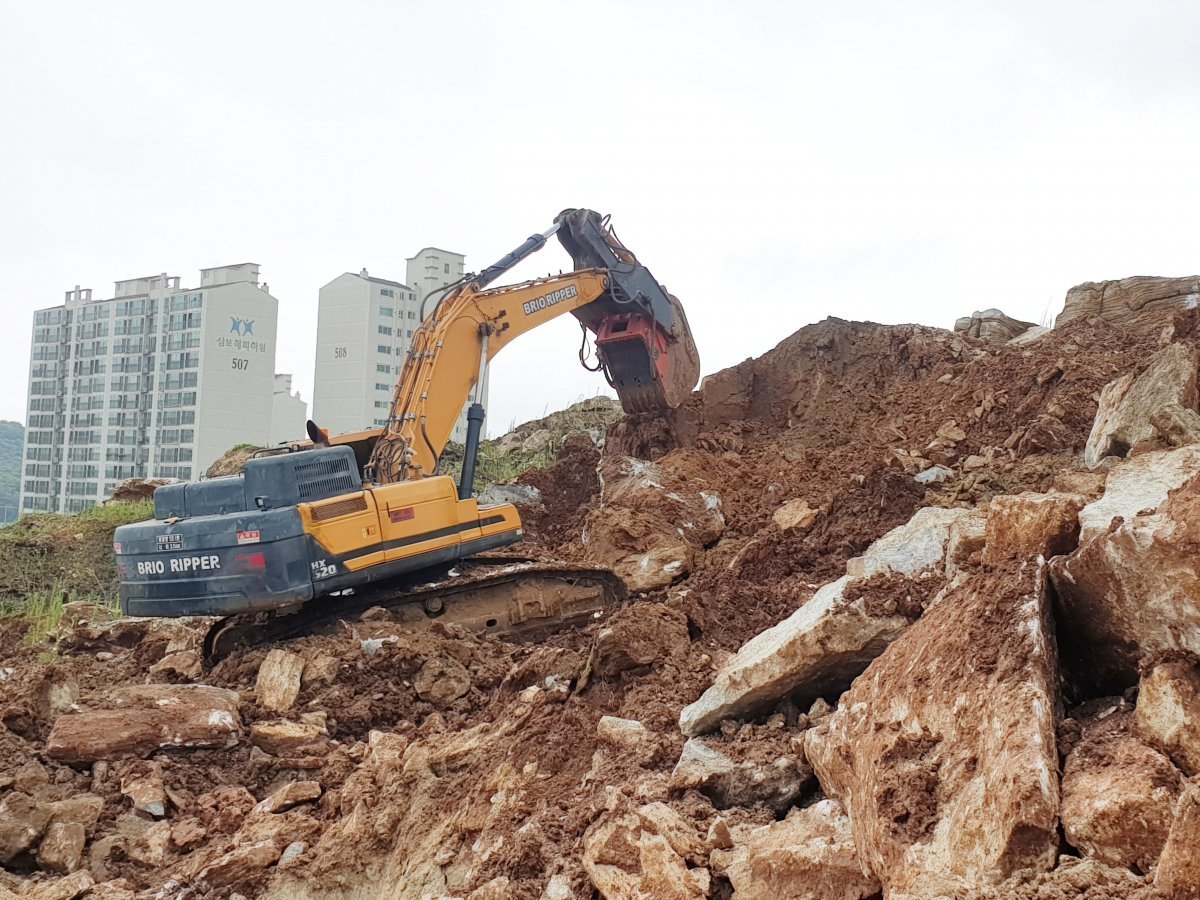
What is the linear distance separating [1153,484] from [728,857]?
203 centimetres

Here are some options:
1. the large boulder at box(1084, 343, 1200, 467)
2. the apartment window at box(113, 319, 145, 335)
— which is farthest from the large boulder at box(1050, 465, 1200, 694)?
the apartment window at box(113, 319, 145, 335)

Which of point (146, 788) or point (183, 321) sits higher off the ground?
point (183, 321)

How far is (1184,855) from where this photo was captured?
6.16ft

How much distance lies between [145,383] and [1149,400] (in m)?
40.2

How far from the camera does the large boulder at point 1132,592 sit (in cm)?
269

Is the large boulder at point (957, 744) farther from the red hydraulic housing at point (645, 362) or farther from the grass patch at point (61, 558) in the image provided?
the grass patch at point (61, 558)

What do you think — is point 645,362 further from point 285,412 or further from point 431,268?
point 285,412

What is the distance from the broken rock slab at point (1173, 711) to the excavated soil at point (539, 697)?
45cm

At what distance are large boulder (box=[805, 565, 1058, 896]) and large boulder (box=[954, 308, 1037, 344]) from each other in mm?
10608

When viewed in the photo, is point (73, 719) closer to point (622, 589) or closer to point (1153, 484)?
point (622, 589)

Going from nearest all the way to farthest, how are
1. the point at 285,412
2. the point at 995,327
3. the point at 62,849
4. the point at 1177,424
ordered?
the point at 62,849, the point at 1177,424, the point at 995,327, the point at 285,412

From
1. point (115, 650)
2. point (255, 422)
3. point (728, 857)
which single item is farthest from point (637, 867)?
point (255, 422)

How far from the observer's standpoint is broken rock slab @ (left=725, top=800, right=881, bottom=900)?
271 cm

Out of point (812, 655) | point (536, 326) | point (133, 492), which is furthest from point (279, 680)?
point (133, 492)
